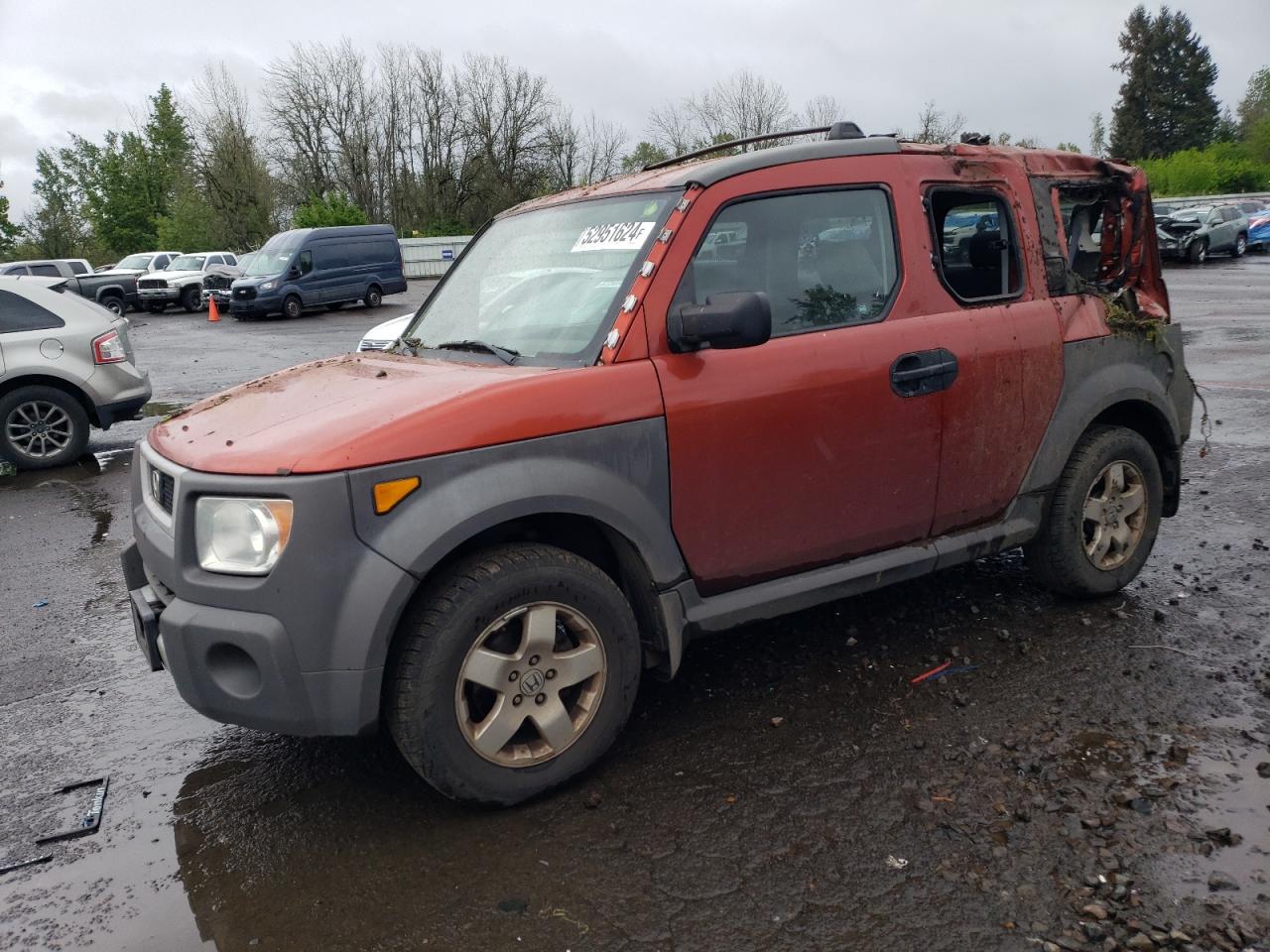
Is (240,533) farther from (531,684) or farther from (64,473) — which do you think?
(64,473)

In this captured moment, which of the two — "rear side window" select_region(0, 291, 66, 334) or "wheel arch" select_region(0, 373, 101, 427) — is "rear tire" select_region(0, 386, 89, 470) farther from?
"rear side window" select_region(0, 291, 66, 334)

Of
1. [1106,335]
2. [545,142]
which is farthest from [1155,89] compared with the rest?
[1106,335]

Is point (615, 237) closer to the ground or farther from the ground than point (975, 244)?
farther from the ground

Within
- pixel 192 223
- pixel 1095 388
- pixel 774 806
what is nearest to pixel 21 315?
pixel 774 806

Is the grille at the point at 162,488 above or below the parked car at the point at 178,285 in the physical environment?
above

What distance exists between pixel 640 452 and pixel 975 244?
1.89 meters

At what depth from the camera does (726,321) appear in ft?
10.8

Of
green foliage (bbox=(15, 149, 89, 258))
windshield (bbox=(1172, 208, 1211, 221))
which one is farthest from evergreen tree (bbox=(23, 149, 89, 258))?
windshield (bbox=(1172, 208, 1211, 221))

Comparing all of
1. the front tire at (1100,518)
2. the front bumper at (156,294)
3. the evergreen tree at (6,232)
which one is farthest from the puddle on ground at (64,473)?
the evergreen tree at (6,232)

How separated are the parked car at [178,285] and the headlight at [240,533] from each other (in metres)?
33.4

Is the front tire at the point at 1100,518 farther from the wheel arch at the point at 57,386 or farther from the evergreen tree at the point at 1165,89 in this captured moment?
the evergreen tree at the point at 1165,89

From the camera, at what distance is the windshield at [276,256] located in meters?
27.5

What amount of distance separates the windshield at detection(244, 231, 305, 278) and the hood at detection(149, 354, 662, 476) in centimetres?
2554

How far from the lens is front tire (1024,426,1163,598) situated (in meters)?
4.55
